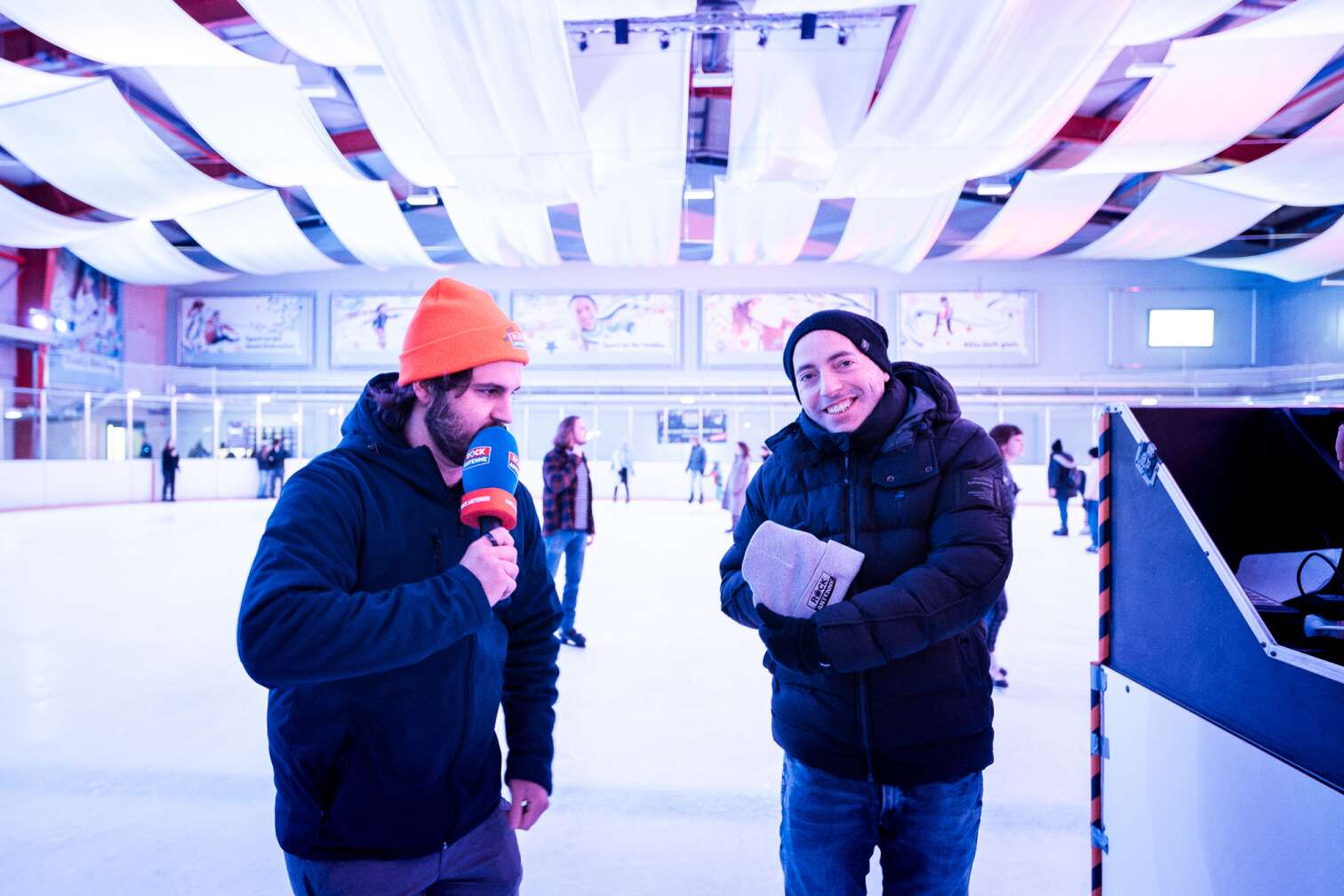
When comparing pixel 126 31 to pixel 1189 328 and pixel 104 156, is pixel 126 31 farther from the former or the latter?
pixel 1189 328

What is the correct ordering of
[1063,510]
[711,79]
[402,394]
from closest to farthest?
[402,394]
[711,79]
[1063,510]

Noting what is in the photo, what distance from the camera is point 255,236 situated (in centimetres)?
1623

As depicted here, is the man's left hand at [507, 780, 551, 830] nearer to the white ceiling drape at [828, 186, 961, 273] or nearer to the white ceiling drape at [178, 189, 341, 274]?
the white ceiling drape at [828, 186, 961, 273]

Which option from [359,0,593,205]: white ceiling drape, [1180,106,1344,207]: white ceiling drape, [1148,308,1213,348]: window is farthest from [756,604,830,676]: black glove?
[1148,308,1213,348]: window

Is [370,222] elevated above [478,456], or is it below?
above

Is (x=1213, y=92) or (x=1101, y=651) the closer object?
(x=1101, y=651)

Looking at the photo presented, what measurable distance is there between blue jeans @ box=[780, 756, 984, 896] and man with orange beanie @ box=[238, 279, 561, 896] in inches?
20.9

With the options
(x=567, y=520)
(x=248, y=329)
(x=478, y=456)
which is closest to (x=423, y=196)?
(x=248, y=329)

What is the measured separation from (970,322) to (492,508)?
20.3m

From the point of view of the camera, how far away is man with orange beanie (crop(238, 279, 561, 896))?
981mm

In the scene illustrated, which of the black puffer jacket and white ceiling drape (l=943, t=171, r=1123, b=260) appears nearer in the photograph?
the black puffer jacket

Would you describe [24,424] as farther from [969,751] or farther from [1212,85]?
[1212,85]

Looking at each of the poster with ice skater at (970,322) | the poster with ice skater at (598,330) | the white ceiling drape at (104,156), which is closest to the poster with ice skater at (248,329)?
the poster with ice skater at (598,330)

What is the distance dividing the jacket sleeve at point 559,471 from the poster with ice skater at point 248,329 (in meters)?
18.0
